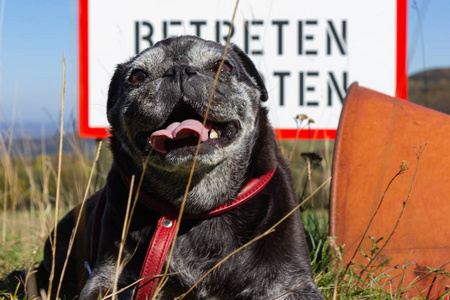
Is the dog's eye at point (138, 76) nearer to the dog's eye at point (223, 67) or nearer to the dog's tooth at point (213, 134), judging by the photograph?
the dog's eye at point (223, 67)

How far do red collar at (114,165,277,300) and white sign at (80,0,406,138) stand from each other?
84.3 inches

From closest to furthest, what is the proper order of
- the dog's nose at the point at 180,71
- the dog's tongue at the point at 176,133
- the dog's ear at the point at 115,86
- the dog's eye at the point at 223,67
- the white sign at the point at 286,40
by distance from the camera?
the dog's tongue at the point at 176,133
the dog's nose at the point at 180,71
the dog's eye at the point at 223,67
the dog's ear at the point at 115,86
the white sign at the point at 286,40

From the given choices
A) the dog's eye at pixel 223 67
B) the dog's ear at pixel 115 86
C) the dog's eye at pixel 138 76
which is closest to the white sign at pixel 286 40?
the dog's ear at pixel 115 86

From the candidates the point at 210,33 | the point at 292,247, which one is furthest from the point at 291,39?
the point at 292,247

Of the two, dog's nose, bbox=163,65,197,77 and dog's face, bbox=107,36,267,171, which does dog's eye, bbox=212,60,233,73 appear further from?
dog's nose, bbox=163,65,197,77

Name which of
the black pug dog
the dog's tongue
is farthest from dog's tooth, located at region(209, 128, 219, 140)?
the dog's tongue

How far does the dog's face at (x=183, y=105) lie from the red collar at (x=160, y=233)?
0.70 ft

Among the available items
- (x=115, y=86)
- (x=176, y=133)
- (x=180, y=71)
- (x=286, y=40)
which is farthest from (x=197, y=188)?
(x=286, y=40)

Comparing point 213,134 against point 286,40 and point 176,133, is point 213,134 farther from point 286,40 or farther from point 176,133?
point 286,40

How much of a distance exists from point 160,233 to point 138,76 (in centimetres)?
84

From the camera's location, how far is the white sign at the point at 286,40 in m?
4.51

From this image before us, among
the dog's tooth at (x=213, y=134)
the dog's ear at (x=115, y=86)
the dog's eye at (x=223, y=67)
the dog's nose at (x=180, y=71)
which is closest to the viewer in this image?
the dog's nose at (x=180, y=71)

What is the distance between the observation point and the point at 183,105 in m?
2.29

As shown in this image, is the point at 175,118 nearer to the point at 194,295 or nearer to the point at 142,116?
the point at 142,116
